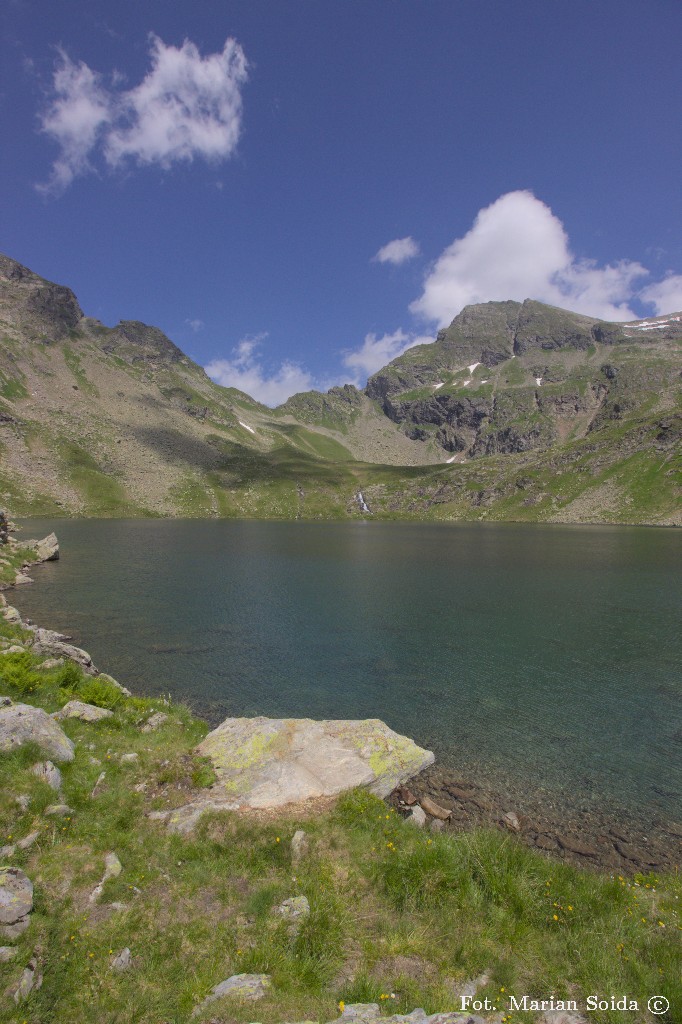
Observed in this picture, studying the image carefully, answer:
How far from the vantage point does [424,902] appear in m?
11.6

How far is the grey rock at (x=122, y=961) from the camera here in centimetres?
910

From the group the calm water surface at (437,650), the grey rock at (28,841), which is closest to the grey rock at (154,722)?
the calm water surface at (437,650)

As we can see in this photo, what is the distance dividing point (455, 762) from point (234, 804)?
40.1 ft

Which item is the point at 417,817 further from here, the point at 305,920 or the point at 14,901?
the point at 14,901

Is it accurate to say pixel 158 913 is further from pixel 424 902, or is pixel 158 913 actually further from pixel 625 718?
pixel 625 718

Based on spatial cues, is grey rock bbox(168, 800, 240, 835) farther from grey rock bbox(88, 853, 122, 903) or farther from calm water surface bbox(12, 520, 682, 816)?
calm water surface bbox(12, 520, 682, 816)

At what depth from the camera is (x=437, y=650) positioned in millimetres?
39750

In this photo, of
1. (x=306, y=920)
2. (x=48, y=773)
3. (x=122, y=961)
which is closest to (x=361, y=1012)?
(x=306, y=920)

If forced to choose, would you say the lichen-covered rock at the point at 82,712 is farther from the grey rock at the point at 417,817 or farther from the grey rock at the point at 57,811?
the grey rock at the point at 417,817

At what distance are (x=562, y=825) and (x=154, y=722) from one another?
58.8ft

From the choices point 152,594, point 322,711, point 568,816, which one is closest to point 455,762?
point 568,816

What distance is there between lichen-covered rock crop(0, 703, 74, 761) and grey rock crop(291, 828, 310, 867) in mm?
8110

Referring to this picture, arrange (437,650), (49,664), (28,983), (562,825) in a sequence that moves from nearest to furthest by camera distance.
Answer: (28,983) < (562,825) < (49,664) < (437,650)

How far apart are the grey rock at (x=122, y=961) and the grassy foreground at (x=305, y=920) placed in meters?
0.16
